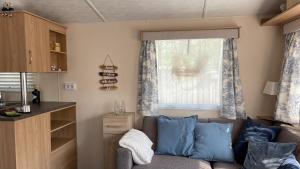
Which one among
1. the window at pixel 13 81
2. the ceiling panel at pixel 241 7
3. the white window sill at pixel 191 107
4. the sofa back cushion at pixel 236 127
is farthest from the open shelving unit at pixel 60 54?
the sofa back cushion at pixel 236 127

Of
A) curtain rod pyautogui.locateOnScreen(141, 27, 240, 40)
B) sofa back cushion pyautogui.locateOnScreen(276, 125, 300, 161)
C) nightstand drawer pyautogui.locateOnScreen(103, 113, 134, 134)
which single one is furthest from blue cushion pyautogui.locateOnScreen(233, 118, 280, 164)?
nightstand drawer pyautogui.locateOnScreen(103, 113, 134, 134)

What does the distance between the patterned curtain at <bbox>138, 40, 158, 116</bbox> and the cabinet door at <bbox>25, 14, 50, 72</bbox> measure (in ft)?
4.05

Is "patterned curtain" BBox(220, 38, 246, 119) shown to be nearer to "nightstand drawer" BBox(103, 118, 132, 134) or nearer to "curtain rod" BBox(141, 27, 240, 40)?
"curtain rod" BBox(141, 27, 240, 40)

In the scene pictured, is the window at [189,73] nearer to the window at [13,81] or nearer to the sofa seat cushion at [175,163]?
the sofa seat cushion at [175,163]

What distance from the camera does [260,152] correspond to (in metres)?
2.42

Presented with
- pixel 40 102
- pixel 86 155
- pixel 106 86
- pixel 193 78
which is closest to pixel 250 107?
pixel 193 78

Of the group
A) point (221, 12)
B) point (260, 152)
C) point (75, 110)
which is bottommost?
point (260, 152)

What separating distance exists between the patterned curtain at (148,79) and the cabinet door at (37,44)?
48.6 inches

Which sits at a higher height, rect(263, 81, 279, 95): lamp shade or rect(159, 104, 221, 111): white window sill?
rect(263, 81, 279, 95): lamp shade

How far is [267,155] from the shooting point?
7.72ft

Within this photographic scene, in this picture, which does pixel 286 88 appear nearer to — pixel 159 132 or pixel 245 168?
pixel 245 168

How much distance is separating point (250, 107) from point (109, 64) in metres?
2.02

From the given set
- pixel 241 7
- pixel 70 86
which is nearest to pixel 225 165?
pixel 241 7

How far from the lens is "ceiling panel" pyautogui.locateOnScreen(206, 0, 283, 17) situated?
9.66ft
